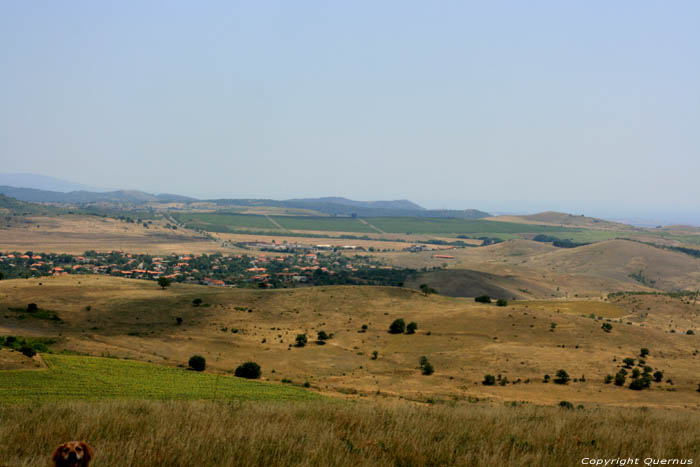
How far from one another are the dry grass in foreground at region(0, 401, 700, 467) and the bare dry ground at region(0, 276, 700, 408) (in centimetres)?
2470

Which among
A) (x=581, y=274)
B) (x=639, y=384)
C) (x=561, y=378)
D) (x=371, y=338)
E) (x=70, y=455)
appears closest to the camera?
(x=70, y=455)

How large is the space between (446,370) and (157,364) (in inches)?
1077

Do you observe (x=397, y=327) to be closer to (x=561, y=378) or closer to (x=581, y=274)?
(x=561, y=378)

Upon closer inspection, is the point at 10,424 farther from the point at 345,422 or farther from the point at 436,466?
the point at 436,466

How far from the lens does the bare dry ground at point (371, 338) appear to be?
40.9 meters

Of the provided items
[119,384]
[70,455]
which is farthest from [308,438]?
[119,384]

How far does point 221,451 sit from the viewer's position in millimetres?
7242

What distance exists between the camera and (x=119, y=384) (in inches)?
1136

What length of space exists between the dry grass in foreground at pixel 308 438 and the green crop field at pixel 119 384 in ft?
43.2

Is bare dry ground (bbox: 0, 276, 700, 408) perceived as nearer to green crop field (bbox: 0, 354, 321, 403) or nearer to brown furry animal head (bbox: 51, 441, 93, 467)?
green crop field (bbox: 0, 354, 321, 403)

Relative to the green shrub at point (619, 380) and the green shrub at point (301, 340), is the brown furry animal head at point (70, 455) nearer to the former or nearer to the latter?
the green shrub at point (619, 380)

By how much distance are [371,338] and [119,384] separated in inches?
1390

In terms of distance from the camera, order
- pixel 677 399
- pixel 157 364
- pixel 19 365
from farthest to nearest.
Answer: pixel 157 364
pixel 677 399
pixel 19 365

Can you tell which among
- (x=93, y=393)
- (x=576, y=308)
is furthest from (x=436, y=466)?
(x=576, y=308)
